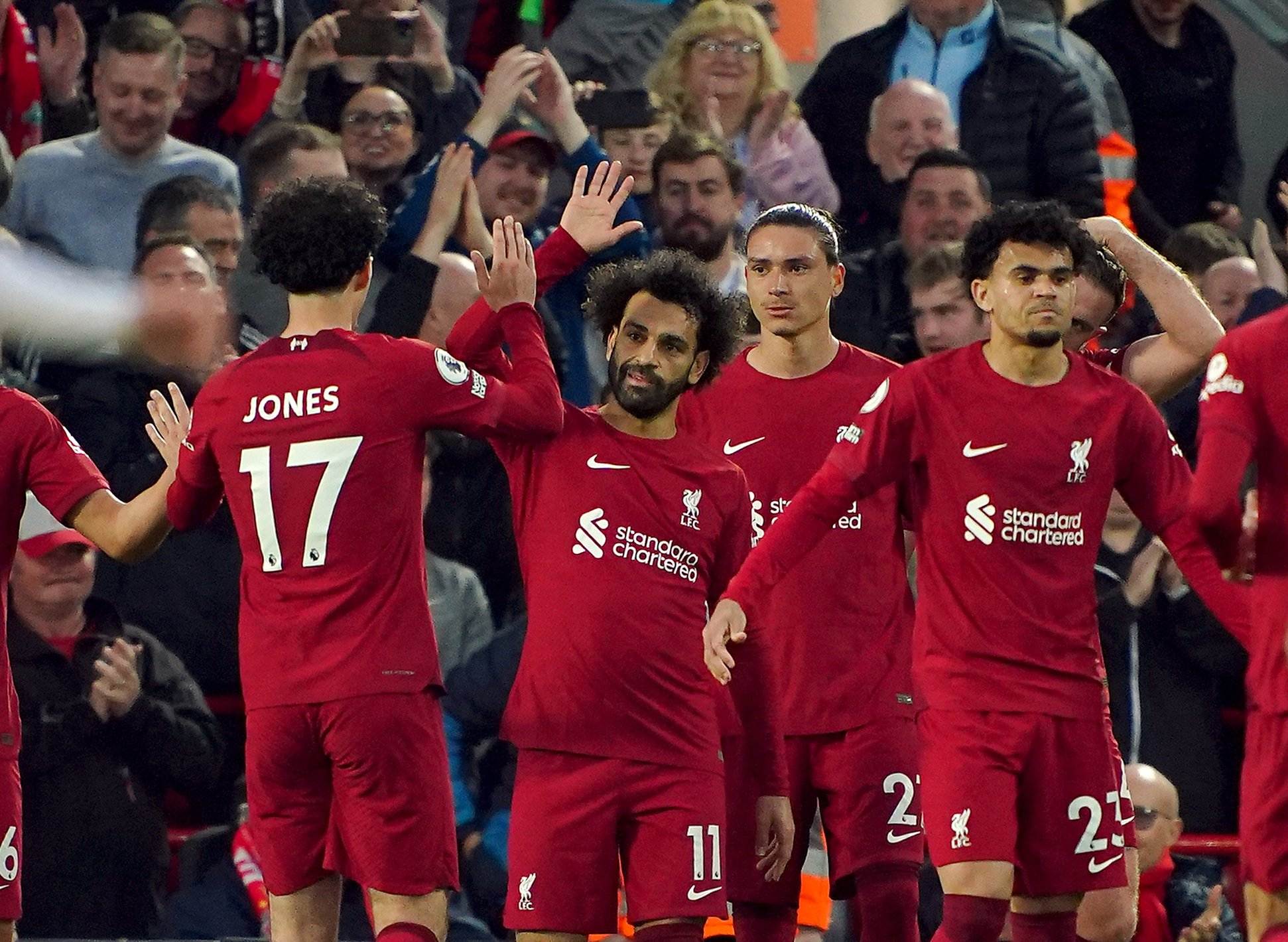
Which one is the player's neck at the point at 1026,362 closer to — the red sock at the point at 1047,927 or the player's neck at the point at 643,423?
the player's neck at the point at 643,423

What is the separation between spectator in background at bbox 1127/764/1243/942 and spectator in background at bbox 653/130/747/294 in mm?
2580

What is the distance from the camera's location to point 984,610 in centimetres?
603

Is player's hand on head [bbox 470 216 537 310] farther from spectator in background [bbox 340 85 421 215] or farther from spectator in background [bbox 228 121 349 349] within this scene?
spectator in background [bbox 340 85 421 215]

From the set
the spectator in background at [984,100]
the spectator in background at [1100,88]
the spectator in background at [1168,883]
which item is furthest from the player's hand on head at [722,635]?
the spectator in background at [1100,88]

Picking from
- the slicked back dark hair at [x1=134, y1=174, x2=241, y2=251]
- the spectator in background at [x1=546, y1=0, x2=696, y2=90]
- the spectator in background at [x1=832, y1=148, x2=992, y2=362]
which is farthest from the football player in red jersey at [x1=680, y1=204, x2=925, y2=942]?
the spectator in background at [x1=546, y1=0, x2=696, y2=90]

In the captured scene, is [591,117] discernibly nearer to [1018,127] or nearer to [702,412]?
[1018,127]

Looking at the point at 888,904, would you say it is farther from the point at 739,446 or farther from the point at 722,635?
the point at 739,446

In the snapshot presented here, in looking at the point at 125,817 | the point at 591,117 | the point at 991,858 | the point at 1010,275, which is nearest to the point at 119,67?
the point at 591,117

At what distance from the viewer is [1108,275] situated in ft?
22.4

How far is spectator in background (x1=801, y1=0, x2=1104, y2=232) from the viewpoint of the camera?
1002cm

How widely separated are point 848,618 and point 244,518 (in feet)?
5.50

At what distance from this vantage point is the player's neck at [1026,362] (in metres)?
6.14

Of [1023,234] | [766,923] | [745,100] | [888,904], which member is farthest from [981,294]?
[745,100]

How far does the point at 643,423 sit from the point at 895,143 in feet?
13.1
